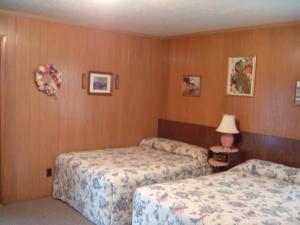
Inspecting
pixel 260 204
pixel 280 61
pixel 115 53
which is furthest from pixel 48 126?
pixel 280 61

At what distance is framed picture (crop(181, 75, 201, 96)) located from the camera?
4.67 m

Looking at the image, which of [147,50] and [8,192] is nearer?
[8,192]

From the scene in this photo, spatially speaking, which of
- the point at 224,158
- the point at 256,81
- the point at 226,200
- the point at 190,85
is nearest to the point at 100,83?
the point at 190,85

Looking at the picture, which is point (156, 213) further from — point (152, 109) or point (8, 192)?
point (152, 109)

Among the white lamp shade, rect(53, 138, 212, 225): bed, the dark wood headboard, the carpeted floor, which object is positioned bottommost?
the carpeted floor

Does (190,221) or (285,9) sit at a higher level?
(285,9)

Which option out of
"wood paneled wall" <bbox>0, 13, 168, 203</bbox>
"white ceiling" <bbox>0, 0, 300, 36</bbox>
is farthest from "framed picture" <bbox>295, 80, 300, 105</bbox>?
"wood paneled wall" <bbox>0, 13, 168, 203</bbox>

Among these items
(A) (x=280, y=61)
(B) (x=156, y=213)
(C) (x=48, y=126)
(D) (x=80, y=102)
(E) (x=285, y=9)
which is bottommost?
(B) (x=156, y=213)

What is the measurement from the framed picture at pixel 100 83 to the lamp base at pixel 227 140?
173 cm

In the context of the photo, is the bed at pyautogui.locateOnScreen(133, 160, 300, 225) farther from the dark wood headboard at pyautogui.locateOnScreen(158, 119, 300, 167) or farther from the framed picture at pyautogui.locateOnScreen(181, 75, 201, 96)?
the framed picture at pyautogui.locateOnScreen(181, 75, 201, 96)

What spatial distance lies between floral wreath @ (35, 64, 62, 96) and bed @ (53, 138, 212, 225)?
860 millimetres

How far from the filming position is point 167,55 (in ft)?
16.9

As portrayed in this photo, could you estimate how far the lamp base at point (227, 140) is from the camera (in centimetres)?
394

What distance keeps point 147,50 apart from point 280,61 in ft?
6.73
